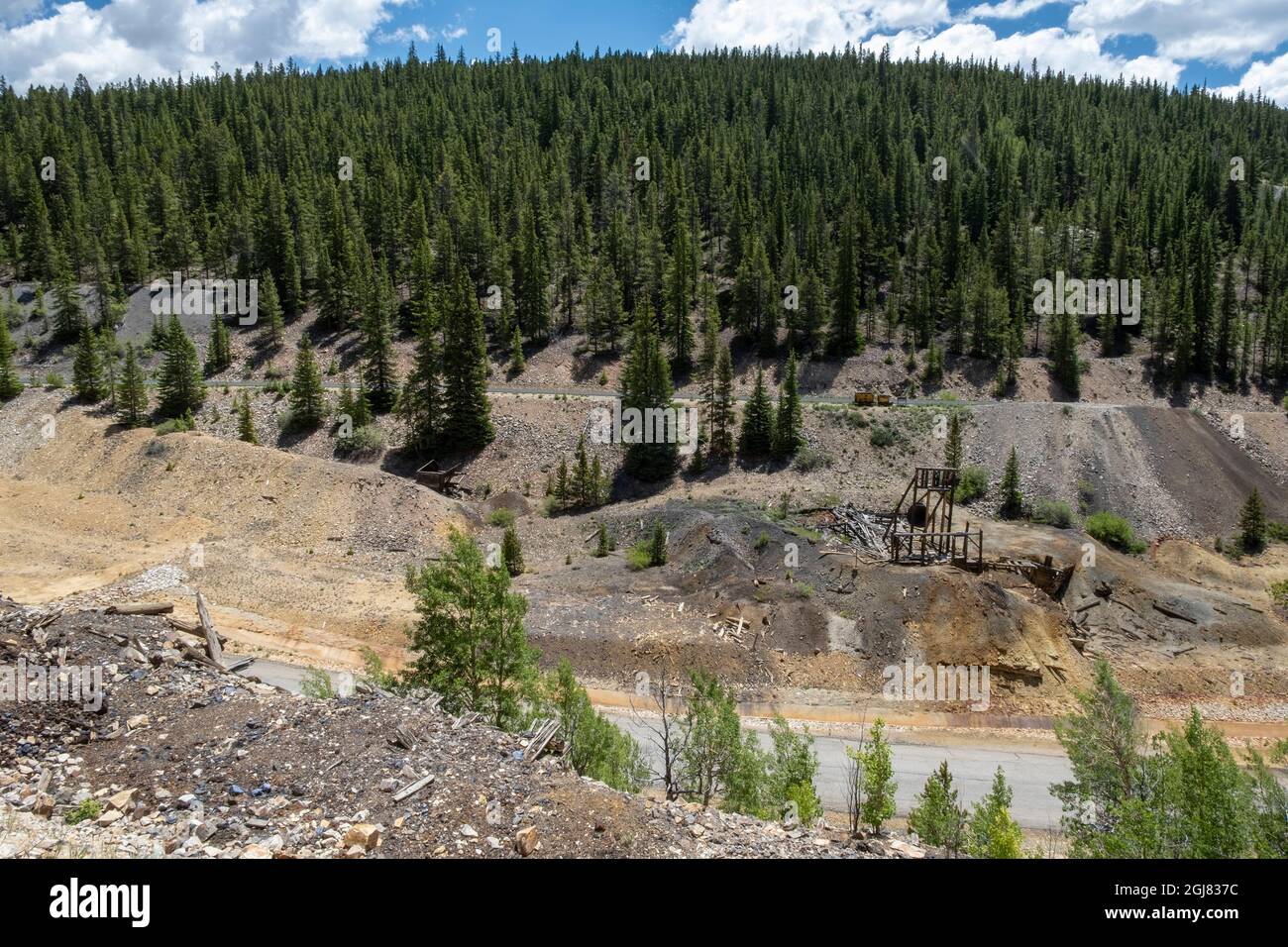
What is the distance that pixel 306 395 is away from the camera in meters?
57.2

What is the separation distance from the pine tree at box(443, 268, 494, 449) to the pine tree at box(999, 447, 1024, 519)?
35.4 m

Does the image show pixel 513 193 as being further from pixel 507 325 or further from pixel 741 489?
pixel 741 489

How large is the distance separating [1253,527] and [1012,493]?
1390cm

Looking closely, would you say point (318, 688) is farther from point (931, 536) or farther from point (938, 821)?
point (931, 536)

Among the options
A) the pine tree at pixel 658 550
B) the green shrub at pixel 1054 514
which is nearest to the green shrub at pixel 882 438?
the green shrub at pixel 1054 514

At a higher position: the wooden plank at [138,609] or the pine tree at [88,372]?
the pine tree at [88,372]

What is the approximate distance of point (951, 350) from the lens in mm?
72750

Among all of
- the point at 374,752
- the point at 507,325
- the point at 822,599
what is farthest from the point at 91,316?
the point at 374,752

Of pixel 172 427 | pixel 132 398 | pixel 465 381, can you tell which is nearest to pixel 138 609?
pixel 172 427

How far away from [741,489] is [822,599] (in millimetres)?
17921

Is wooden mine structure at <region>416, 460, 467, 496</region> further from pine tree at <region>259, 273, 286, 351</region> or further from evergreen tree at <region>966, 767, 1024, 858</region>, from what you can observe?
evergreen tree at <region>966, 767, 1024, 858</region>
